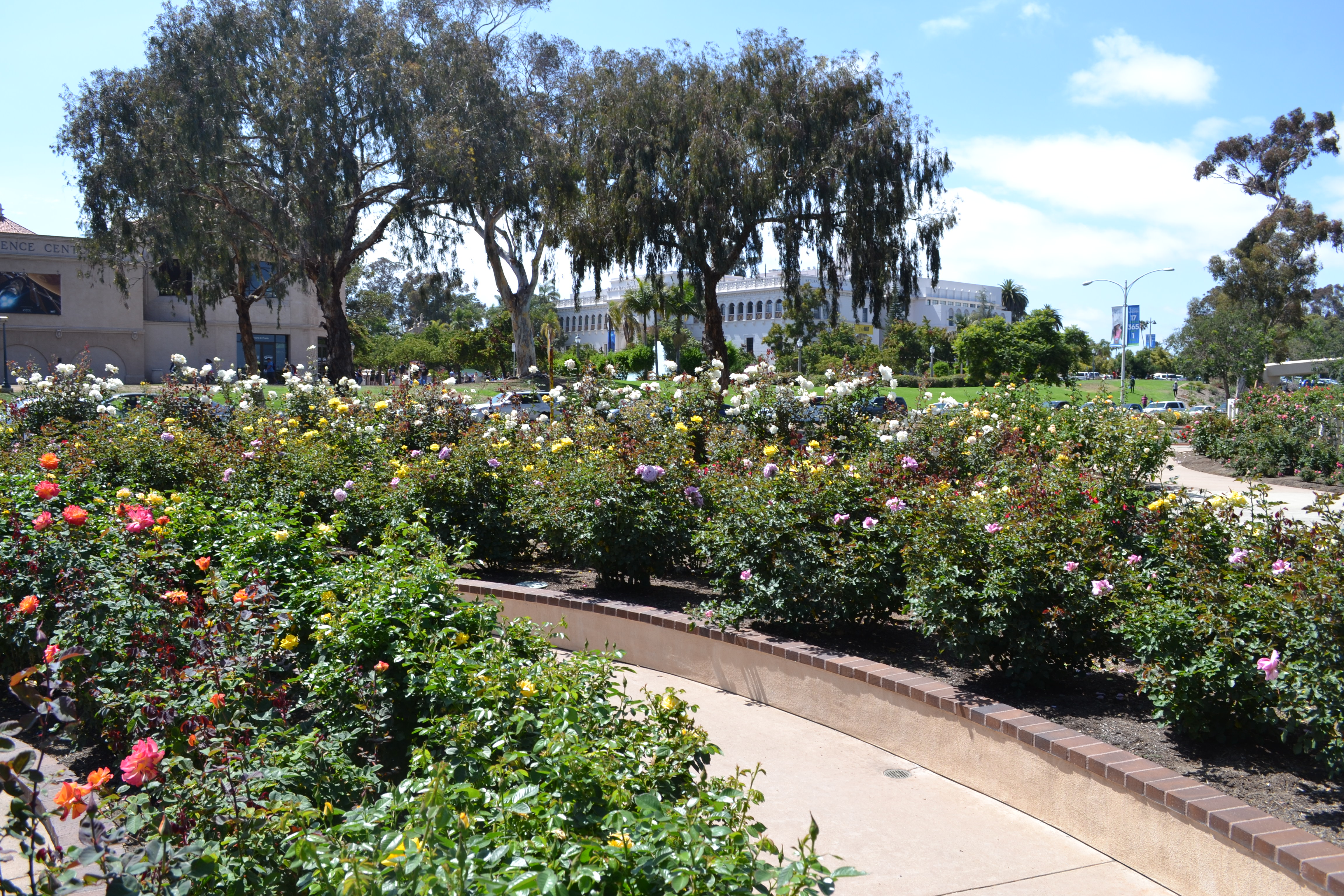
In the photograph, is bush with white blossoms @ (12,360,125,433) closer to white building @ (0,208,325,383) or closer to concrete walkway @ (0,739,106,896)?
concrete walkway @ (0,739,106,896)

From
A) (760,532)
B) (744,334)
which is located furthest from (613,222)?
(744,334)

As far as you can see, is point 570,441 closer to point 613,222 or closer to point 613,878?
point 613,878

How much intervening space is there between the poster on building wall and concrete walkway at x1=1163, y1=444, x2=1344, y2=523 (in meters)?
57.3

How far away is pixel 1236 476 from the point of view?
1992 centimetres

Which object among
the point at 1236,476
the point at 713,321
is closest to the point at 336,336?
the point at 713,321

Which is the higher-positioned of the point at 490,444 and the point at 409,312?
the point at 409,312

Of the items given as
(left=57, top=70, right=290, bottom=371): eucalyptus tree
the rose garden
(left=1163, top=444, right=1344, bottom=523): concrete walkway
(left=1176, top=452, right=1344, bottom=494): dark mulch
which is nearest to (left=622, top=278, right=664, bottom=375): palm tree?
(left=57, top=70, right=290, bottom=371): eucalyptus tree

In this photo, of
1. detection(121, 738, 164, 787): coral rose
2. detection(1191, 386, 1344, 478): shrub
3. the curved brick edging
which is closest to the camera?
detection(121, 738, 164, 787): coral rose

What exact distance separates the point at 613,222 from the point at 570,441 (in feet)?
72.4

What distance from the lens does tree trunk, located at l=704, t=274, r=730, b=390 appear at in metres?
30.5

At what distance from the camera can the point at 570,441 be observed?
852 centimetres

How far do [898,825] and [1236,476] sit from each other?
19.1m

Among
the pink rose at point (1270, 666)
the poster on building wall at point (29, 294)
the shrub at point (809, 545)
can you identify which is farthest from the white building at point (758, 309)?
the pink rose at point (1270, 666)

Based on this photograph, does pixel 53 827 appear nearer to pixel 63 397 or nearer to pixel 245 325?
pixel 63 397
